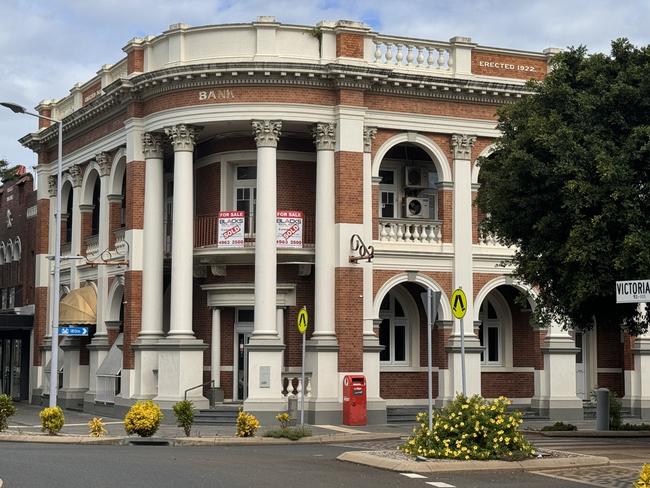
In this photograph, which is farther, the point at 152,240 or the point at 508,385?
the point at 508,385

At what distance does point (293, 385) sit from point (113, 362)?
671 cm

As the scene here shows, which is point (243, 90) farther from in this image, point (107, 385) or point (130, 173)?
point (107, 385)

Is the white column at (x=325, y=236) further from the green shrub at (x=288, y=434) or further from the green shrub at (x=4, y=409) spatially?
the green shrub at (x=4, y=409)

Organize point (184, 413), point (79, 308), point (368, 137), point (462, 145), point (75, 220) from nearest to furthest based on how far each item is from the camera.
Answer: point (184, 413)
point (368, 137)
point (462, 145)
point (79, 308)
point (75, 220)

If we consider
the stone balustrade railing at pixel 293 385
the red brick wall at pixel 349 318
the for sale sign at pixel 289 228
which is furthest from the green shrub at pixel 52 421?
the for sale sign at pixel 289 228

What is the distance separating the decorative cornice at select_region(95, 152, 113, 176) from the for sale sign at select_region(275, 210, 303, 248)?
764 centimetres

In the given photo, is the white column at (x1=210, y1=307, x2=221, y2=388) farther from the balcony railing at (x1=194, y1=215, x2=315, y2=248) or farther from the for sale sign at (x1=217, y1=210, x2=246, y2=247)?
the for sale sign at (x1=217, y1=210, x2=246, y2=247)

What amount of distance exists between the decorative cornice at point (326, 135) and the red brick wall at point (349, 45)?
2.03m

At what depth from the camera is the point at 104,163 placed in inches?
1446

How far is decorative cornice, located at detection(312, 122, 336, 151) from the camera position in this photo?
103ft

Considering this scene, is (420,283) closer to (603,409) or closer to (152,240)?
(603,409)

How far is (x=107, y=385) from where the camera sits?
35.9 m

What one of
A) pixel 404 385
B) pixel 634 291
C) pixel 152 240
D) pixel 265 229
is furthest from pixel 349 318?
pixel 634 291

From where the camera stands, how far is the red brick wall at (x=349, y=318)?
102ft
